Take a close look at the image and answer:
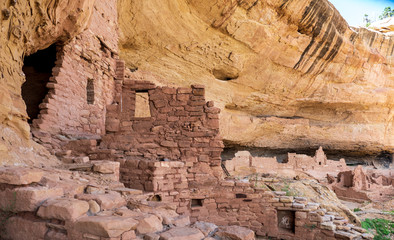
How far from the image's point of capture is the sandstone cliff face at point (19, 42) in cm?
289

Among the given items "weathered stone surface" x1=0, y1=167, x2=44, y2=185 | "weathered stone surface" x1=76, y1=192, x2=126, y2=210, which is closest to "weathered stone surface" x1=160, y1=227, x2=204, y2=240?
"weathered stone surface" x1=76, y1=192, x2=126, y2=210

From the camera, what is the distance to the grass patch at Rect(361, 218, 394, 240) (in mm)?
6970

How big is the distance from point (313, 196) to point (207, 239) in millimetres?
4466

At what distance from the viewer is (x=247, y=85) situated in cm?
1219

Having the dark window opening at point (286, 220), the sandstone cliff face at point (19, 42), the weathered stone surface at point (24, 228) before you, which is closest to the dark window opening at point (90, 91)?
the sandstone cliff face at point (19, 42)

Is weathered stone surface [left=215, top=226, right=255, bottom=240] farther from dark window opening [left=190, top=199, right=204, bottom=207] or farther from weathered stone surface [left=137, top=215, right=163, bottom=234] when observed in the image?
dark window opening [left=190, top=199, right=204, bottom=207]

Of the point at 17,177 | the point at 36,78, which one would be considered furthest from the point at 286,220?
the point at 36,78

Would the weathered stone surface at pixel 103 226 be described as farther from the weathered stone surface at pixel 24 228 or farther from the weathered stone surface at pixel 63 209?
the weathered stone surface at pixel 24 228

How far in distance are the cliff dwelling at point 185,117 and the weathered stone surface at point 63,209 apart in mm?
11

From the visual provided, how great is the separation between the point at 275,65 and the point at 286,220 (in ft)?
27.2

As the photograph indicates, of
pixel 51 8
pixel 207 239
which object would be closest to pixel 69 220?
pixel 207 239

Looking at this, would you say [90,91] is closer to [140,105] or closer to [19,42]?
[19,42]

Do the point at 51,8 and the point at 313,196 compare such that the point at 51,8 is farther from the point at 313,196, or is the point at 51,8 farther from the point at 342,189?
the point at 342,189

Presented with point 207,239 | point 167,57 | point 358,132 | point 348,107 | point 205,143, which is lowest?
point 207,239
